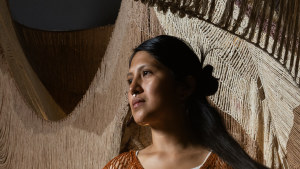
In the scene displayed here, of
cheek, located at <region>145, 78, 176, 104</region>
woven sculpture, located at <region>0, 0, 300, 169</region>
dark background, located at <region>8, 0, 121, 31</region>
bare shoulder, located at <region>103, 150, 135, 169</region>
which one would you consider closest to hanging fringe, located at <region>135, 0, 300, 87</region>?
woven sculpture, located at <region>0, 0, 300, 169</region>

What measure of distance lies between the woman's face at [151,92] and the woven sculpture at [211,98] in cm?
8

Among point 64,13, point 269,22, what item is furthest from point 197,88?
point 64,13

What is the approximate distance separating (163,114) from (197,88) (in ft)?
0.24

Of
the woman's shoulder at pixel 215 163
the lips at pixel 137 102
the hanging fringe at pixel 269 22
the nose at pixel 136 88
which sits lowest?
the woman's shoulder at pixel 215 163

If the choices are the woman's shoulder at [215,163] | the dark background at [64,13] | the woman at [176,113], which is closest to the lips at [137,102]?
the woman at [176,113]

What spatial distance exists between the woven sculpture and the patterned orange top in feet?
0.26

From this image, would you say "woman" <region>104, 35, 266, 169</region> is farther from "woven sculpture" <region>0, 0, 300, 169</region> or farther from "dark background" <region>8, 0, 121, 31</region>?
"dark background" <region>8, 0, 121, 31</region>

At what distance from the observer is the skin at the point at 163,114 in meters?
0.55

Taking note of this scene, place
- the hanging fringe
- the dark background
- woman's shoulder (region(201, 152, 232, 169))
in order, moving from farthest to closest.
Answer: the dark background, woman's shoulder (region(201, 152, 232, 169)), the hanging fringe

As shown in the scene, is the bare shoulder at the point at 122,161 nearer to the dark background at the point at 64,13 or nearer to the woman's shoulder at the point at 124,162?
the woman's shoulder at the point at 124,162

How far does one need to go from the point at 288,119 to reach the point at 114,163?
258 millimetres

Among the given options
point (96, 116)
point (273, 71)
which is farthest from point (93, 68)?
point (273, 71)

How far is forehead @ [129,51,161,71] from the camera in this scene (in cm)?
58

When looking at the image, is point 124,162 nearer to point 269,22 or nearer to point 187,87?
point 187,87
